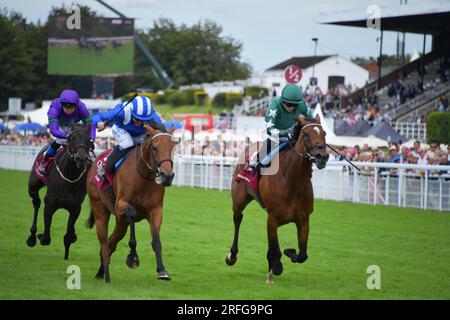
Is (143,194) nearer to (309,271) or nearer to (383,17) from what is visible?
(309,271)

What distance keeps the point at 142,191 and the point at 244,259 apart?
2.72 meters

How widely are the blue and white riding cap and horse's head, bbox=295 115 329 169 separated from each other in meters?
1.89

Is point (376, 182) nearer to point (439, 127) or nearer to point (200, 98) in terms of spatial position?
point (439, 127)

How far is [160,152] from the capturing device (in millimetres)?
9523

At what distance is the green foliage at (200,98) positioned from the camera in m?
65.1

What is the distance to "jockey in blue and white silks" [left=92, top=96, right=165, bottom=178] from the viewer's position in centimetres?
1043

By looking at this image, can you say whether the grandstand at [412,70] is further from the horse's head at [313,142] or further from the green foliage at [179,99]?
the green foliage at [179,99]

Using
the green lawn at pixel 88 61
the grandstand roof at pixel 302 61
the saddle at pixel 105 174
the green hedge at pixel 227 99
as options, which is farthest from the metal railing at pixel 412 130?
the grandstand roof at pixel 302 61

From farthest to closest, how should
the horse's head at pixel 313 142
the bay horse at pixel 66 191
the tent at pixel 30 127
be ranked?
the tent at pixel 30 127
the bay horse at pixel 66 191
the horse's head at pixel 313 142

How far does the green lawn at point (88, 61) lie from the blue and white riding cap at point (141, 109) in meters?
34.4

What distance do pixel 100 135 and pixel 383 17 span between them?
13433mm

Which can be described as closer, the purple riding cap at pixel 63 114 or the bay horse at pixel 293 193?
the bay horse at pixel 293 193

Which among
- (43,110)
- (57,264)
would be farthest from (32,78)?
(57,264)

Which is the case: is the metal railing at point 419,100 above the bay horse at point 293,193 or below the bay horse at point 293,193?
above
